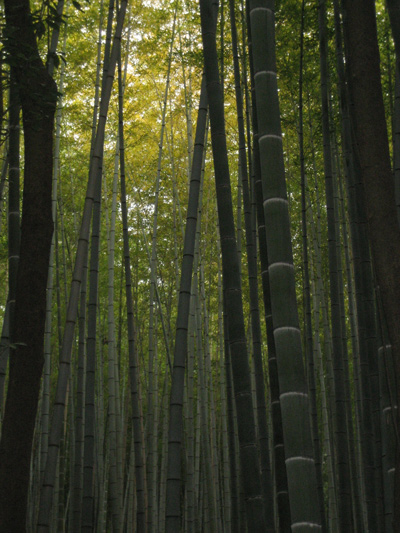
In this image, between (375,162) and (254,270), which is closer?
(375,162)

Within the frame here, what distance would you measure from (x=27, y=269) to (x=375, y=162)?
167 cm

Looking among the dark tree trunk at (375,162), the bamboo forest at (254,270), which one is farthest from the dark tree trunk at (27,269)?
the dark tree trunk at (375,162)

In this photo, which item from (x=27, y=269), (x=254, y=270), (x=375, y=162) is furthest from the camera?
(x=254, y=270)

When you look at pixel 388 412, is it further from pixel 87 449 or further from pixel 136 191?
pixel 136 191

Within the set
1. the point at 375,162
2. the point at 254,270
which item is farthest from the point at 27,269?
the point at 375,162

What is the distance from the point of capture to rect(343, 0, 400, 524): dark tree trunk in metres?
1.96

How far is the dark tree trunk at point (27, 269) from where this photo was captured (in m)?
2.77

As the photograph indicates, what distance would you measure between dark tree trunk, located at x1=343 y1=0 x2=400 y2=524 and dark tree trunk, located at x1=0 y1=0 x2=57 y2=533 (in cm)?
148

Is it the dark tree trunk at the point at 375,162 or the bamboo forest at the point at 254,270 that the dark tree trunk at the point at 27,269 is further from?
the dark tree trunk at the point at 375,162

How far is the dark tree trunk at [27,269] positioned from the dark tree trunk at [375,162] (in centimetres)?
148

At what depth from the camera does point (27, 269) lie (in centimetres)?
297

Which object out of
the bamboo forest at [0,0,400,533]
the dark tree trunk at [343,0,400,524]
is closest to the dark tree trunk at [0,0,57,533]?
the bamboo forest at [0,0,400,533]

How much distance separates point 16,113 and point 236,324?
194 cm

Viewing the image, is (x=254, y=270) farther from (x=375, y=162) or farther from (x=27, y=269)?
(x=375, y=162)
